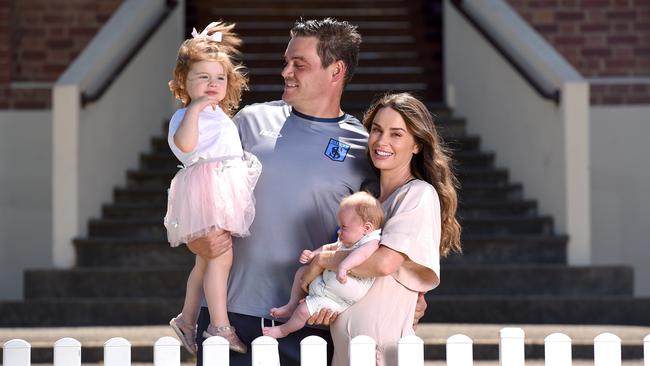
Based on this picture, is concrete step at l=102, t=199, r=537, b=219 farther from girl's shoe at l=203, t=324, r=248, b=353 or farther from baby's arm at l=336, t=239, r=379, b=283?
baby's arm at l=336, t=239, r=379, b=283

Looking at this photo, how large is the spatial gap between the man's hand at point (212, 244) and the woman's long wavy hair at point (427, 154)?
611 millimetres

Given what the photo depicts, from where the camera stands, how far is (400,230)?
409cm

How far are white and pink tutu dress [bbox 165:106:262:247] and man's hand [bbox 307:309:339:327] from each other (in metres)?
0.36

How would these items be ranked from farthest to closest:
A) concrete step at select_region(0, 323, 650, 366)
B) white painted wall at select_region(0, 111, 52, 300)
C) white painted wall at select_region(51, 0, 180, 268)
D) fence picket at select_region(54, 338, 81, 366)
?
1. white painted wall at select_region(0, 111, 52, 300)
2. white painted wall at select_region(51, 0, 180, 268)
3. concrete step at select_region(0, 323, 650, 366)
4. fence picket at select_region(54, 338, 81, 366)

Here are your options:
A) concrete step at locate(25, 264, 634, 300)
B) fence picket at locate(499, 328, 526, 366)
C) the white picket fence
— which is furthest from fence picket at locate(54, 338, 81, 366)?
concrete step at locate(25, 264, 634, 300)

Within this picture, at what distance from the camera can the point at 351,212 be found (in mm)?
4105

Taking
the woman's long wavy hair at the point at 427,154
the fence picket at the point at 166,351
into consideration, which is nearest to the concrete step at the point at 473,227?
the woman's long wavy hair at the point at 427,154

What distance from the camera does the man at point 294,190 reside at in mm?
4402

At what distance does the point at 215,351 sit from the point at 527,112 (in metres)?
5.62

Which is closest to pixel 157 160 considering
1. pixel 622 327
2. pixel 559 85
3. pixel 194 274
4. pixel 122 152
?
pixel 122 152

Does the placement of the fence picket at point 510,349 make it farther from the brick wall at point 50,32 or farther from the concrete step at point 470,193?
the brick wall at point 50,32

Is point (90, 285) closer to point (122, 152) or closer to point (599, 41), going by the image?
point (122, 152)

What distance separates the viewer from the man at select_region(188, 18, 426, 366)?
14.4 ft

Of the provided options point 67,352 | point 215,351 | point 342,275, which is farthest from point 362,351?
point 67,352
